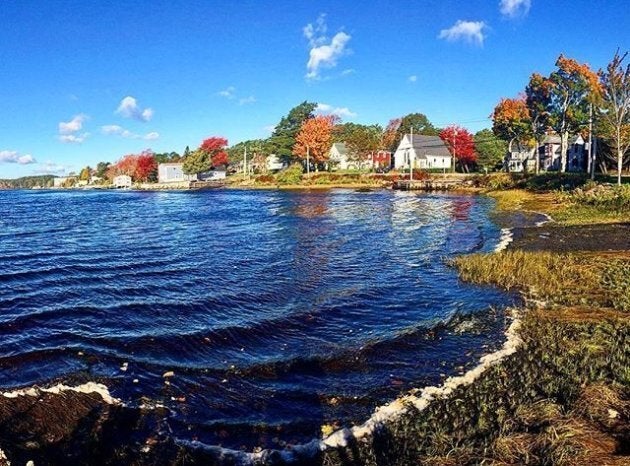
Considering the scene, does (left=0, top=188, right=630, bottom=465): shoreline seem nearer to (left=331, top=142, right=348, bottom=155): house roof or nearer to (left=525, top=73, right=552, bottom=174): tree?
(left=525, top=73, right=552, bottom=174): tree

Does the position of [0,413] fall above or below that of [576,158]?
below

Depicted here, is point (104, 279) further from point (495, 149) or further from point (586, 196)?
point (495, 149)

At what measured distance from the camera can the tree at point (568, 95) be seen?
63.5 m

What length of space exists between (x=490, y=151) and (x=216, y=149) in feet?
253

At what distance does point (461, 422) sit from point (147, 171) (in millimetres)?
159183

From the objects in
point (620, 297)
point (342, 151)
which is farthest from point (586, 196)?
point (342, 151)

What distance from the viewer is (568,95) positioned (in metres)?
65.8

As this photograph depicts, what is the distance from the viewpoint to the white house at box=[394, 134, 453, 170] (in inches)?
4048

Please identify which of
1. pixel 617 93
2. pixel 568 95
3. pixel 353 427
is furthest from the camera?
pixel 568 95

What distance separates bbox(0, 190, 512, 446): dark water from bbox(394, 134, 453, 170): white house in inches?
3284

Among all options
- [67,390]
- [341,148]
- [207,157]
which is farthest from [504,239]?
[207,157]

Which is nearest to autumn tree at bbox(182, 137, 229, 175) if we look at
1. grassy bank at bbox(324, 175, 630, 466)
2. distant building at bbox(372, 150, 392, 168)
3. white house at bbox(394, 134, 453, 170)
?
distant building at bbox(372, 150, 392, 168)

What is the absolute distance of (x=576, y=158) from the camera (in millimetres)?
76188

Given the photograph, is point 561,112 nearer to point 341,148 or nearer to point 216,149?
point 341,148
